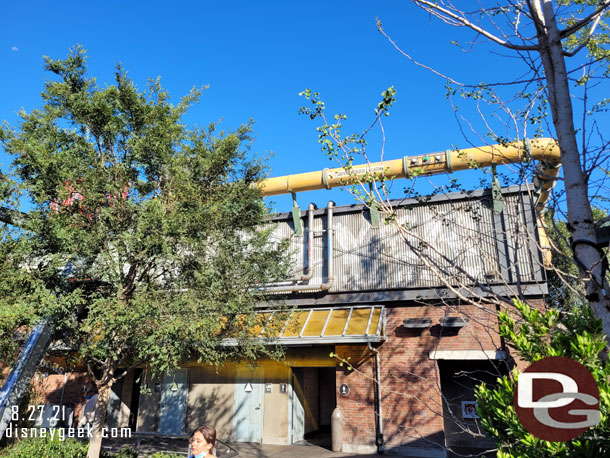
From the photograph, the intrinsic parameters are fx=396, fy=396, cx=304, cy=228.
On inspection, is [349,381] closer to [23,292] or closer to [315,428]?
[315,428]

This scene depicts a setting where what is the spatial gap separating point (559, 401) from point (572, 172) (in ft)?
8.02

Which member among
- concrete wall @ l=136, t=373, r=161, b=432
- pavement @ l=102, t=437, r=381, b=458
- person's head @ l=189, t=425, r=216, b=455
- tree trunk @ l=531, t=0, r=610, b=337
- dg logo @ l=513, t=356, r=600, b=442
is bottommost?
pavement @ l=102, t=437, r=381, b=458

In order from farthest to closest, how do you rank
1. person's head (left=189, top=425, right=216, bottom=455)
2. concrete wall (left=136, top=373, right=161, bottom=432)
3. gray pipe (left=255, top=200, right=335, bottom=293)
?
1. concrete wall (left=136, top=373, right=161, bottom=432)
2. gray pipe (left=255, top=200, right=335, bottom=293)
3. person's head (left=189, top=425, right=216, bottom=455)

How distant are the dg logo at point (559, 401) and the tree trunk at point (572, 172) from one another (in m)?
1.32

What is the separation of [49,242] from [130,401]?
1217 cm

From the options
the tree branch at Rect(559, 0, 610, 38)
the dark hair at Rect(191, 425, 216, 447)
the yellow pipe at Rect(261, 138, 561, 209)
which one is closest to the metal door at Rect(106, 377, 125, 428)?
the yellow pipe at Rect(261, 138, 561, 209)

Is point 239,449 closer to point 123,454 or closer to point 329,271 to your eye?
point 123,454

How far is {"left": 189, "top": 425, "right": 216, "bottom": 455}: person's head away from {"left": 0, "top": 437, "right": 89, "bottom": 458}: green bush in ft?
18.4

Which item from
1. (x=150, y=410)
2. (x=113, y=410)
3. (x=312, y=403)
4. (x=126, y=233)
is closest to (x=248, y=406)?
(x=312, y=403)

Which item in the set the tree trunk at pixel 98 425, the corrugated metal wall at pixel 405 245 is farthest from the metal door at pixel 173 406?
the tree trunk at pixel 98 425

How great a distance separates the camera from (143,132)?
27.4 feet

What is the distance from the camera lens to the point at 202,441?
425 centimetres

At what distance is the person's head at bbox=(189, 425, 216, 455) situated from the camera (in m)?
4.21

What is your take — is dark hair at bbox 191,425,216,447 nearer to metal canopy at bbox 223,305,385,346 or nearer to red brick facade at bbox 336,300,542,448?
metal canopy at bbox 223,305,385,346
